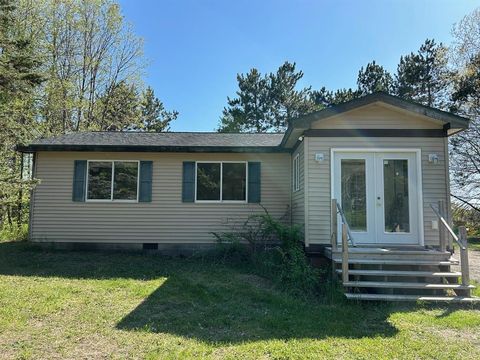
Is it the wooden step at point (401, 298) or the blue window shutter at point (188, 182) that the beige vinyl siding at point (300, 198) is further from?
the blue window shutter at point (188, 182)

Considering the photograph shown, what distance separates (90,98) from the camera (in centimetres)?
2064

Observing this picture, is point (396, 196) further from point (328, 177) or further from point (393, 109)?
point (393, 109)

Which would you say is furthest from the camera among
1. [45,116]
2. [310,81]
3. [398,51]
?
[310,81]

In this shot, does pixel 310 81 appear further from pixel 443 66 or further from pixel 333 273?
pixel 333 273

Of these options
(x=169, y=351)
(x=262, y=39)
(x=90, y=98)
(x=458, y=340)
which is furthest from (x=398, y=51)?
(x=169, y=351)

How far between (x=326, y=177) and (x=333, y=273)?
2025 mm

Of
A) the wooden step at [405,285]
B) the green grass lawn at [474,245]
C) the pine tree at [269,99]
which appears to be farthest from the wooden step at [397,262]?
the pine tree at [269,99]

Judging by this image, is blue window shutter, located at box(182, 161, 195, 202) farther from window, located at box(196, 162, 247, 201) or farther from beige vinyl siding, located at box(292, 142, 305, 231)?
beige vinyl siding, located at box(292, 142, 305, 231)

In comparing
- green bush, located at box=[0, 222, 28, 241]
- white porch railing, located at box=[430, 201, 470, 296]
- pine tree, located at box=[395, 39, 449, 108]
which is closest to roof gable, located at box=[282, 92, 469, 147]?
white porch railing, located at box=[430, 201, 470, 296]

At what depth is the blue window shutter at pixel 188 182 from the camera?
9.95 m

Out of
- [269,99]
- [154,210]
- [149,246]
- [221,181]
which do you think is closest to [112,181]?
[154,210]

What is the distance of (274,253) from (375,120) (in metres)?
3.66

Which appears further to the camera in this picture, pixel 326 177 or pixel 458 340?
pixel 326 177

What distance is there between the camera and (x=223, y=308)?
17.4 ft
